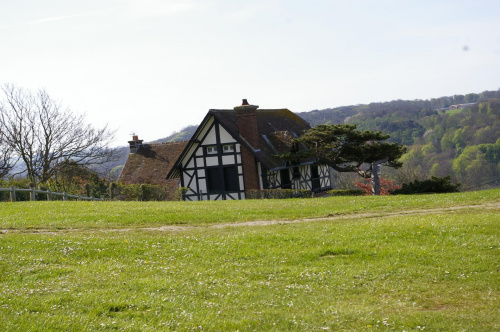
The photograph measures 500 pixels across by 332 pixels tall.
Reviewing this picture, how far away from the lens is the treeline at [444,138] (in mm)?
77000

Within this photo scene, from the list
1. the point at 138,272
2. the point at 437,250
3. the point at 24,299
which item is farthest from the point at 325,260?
the point at 24,299

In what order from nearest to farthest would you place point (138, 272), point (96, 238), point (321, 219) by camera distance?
point (138, 272) → point (96, 238) → point (321, 219)

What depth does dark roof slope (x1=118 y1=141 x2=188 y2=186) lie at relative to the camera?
44.9 metres

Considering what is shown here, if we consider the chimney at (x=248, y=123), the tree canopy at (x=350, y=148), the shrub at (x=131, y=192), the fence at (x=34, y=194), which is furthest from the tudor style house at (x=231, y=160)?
the fence at (x=34, y=194)

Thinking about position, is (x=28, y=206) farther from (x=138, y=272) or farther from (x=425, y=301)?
(x=425, y=301)

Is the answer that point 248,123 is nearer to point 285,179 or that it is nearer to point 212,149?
point 212,149

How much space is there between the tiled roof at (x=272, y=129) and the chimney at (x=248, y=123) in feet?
1.49

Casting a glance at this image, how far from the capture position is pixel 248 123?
39.4 metres

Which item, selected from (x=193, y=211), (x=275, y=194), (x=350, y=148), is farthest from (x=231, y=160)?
(x=193, y=211)

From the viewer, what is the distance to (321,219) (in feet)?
63.9

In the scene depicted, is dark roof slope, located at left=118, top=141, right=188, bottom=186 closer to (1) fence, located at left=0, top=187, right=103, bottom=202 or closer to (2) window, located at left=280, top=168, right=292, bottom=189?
(2) window, located at left=280, top=168, right=292, bottom=189

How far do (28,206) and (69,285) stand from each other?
44.4 ft

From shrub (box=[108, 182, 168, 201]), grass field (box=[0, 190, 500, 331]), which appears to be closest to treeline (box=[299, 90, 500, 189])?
shrub (box=[108, 182, 168, 201])

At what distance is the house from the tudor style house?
3.48 meters
